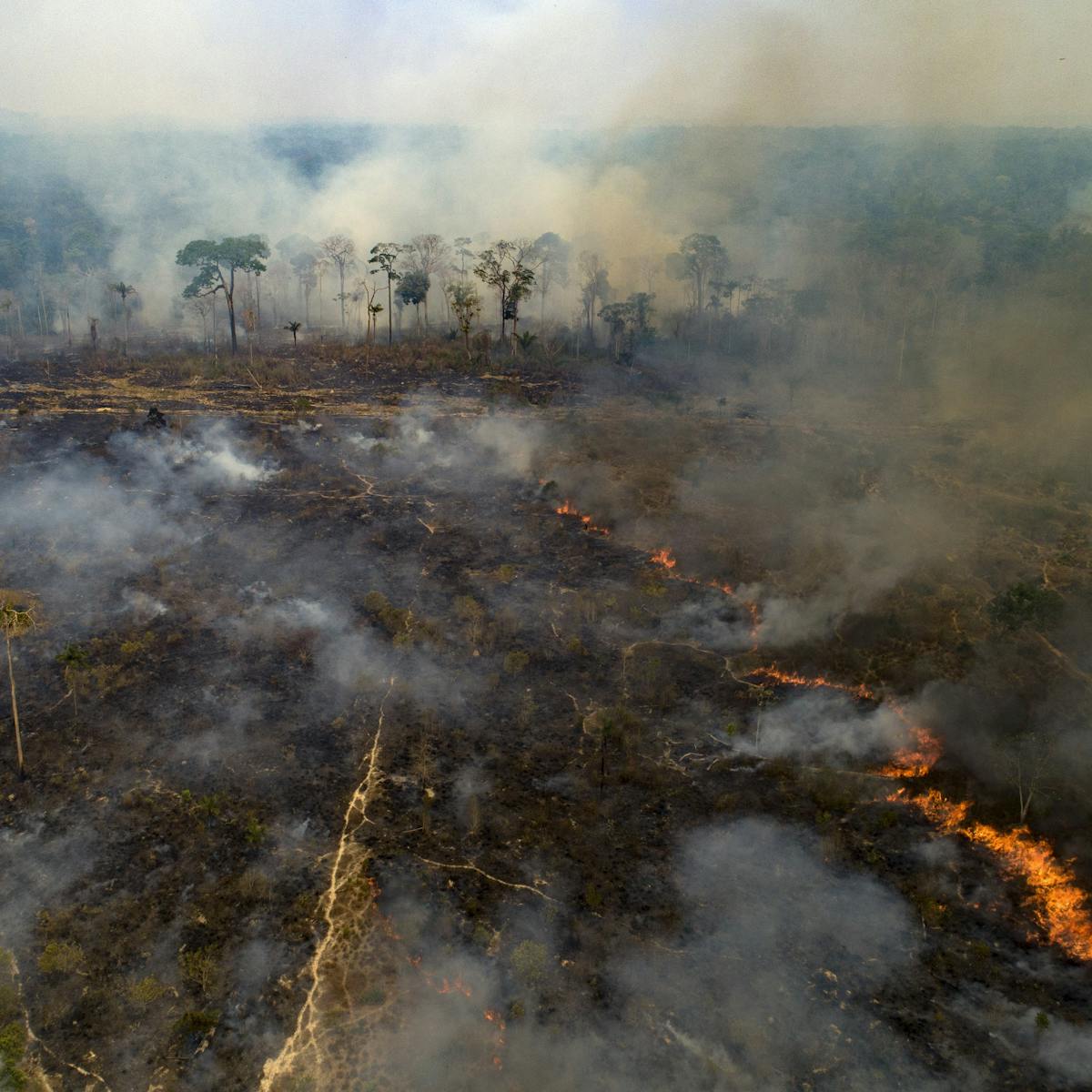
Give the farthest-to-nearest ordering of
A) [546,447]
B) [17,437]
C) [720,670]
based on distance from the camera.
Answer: [546,447] → [17,437] → [720,670]

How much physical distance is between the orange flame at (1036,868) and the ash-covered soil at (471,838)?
330mm

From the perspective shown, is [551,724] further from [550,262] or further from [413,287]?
[550,262]

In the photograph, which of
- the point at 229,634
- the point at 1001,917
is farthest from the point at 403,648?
the point at 1001,917

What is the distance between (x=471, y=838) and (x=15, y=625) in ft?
49.0

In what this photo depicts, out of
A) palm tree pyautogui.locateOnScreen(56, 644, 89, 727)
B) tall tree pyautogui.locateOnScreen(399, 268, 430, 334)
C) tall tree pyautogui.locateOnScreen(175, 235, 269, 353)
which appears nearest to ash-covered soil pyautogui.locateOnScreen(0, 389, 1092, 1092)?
palm tree pyautogui.locateOnScreen(56, 644, 89, 727)

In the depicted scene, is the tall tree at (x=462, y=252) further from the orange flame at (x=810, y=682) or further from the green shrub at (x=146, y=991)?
the green shrub at (x=146, y=991)

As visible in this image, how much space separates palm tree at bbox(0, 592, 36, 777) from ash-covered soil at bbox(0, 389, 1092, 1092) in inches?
16.6

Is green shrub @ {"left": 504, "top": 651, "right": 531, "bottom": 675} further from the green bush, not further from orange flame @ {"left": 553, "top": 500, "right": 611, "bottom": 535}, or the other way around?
the green bush

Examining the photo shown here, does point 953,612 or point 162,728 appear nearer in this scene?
point 162,728

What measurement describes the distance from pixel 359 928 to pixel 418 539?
22340mm

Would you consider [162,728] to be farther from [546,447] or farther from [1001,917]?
[546,447]

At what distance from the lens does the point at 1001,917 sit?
751 inches

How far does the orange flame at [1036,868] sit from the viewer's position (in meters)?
18.6

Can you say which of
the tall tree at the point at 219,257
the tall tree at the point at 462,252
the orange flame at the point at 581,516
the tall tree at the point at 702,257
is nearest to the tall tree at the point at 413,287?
the tall tree at the point at 462,252
